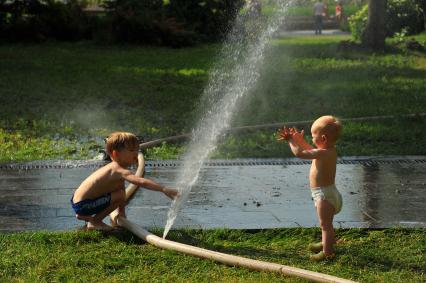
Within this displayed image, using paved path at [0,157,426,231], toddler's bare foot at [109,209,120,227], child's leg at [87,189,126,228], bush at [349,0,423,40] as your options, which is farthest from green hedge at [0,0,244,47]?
child's leg at [87,189,126,228]

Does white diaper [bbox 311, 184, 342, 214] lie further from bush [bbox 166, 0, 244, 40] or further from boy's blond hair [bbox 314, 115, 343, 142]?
bush [bbox 166, 0, 244, 40]

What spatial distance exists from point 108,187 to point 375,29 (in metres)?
15.5

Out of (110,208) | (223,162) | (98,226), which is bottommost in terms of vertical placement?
(223,162)

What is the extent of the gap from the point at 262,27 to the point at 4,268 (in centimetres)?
1752

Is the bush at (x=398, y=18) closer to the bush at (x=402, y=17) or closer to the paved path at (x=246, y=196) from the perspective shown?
the bush at (x=402, y=17)

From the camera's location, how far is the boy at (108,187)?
5918mm

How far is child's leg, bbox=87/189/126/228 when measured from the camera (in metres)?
6.00

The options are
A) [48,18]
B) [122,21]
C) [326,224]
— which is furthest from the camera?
[48,18]

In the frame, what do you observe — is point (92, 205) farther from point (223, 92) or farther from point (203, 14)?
point (203, 14)

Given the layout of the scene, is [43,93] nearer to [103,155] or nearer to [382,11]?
[103,155]

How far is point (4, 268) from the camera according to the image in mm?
5090

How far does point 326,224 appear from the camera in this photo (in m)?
5.49

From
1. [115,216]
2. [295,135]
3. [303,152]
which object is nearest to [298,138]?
[295,135]

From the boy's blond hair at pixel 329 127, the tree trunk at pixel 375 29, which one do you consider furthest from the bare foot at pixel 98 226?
the tree trunk at pixel 375 29
